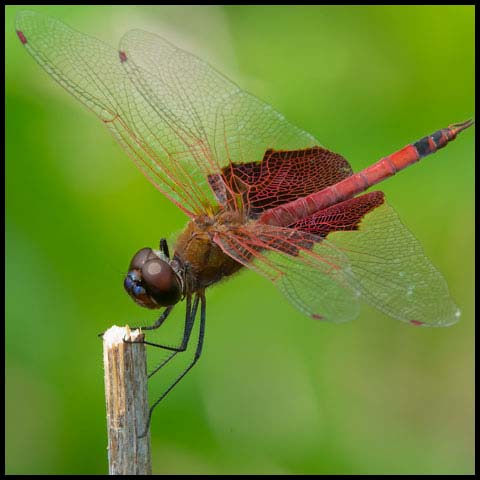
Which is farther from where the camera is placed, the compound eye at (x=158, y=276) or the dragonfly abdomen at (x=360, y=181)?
the dragonfly abdomen at (x=360, y=181)

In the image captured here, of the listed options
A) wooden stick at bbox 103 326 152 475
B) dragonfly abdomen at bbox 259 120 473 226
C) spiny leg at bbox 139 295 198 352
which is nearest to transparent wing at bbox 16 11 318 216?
dragonfly abdomen at bbox 259 120 473 226

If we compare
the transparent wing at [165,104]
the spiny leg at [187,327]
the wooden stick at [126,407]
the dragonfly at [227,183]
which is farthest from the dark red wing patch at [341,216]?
the wooden stick at [126,407]

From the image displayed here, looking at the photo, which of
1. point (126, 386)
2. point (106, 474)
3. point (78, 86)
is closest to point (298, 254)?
point (126, 386)

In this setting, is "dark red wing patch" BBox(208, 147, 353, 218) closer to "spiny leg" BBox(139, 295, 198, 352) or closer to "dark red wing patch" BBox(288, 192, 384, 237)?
"dark red wing patch" BBox(288, 192, 384, 237)

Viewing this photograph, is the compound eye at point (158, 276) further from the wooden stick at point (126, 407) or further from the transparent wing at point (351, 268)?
the wooden stick at point (126, 407)

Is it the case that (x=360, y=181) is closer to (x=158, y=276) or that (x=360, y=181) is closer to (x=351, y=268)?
(x=351, y=268)
